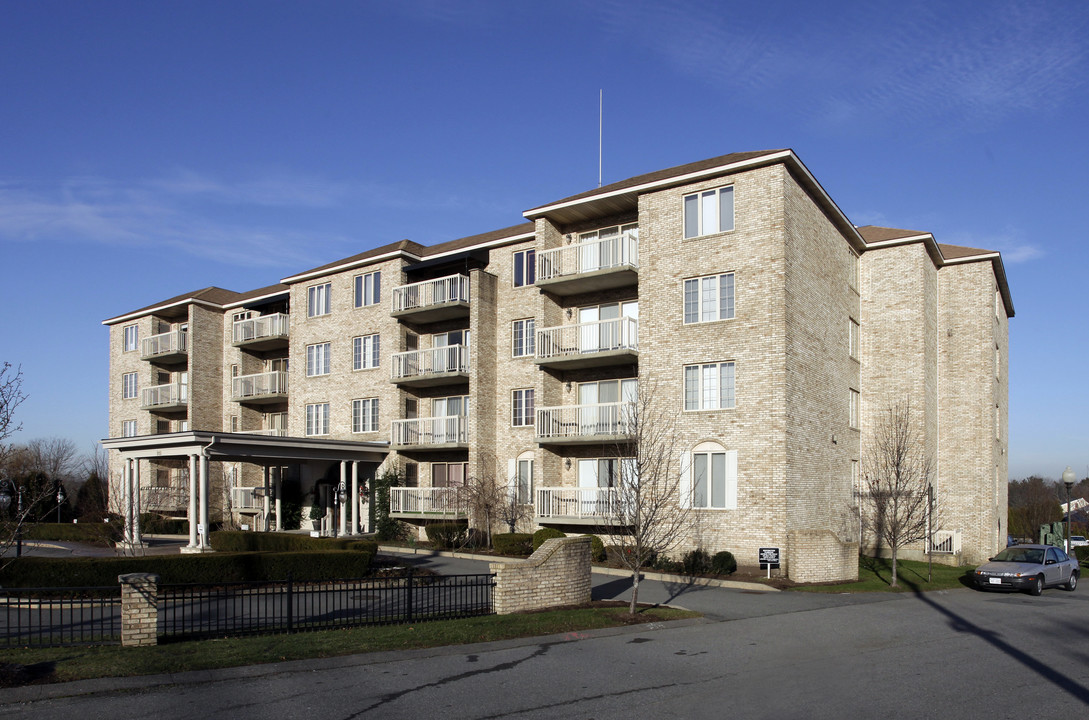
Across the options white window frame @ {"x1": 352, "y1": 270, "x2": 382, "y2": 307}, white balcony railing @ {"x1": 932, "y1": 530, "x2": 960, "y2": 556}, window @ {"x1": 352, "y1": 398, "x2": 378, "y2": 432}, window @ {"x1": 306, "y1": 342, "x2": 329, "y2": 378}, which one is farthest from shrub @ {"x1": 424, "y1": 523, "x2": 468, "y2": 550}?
white balcony railing @ {"x1": 932, "y1": 530, "x2": 960, "y2": 556}

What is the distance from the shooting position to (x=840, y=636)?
1497 cm

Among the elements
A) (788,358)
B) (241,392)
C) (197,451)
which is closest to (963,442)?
(788,358)

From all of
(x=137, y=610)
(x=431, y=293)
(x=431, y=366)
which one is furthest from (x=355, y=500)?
(x=137, y=610)

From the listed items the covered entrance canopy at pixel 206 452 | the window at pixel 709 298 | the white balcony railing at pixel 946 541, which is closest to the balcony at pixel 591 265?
the window at pixel 709 298

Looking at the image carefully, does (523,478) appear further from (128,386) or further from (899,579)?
(128,386)

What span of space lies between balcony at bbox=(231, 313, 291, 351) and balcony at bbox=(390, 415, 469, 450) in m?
9.68

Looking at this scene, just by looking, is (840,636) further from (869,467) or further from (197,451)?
(197,451)

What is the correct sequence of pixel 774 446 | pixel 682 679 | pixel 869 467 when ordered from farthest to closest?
pixel 869 467 < pixel 774 446 < pixel 682 679

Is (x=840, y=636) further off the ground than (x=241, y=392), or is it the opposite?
(x=241, y=392)

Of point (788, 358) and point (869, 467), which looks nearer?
point (788, 358)

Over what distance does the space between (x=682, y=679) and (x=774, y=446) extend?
14.2 m

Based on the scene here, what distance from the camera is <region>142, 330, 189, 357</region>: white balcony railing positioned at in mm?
45250

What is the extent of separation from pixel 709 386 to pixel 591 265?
6.15m

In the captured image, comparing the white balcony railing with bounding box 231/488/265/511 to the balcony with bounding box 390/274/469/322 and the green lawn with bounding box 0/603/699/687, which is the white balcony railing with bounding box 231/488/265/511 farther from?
the green lawn with bounding box 0/603/699/687
